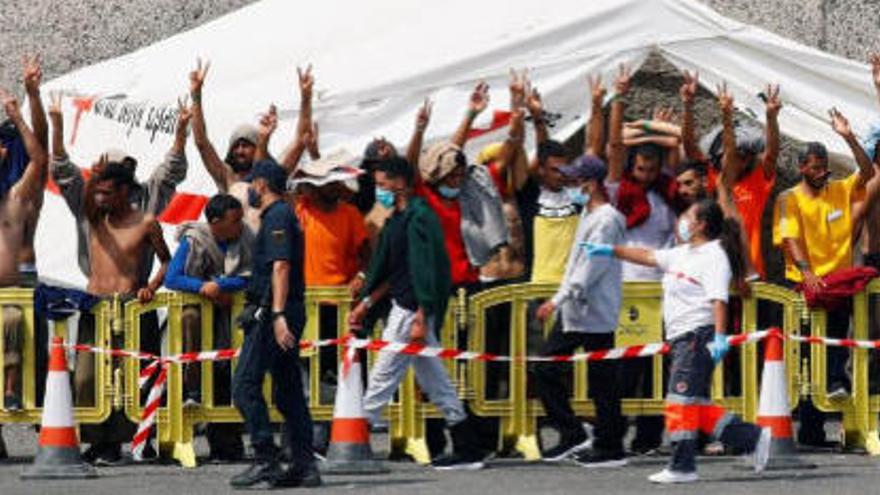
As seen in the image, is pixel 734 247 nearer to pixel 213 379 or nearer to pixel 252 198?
pixel 252 198

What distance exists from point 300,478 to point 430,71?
513 cm

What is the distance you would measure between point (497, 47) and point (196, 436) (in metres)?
3.16

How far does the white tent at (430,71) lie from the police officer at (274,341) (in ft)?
13.9

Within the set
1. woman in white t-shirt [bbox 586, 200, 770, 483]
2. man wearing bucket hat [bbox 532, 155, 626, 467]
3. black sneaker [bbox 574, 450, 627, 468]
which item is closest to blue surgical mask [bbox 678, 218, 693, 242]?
woman in white t-shirt [bbox 586, 200, 770, 483]

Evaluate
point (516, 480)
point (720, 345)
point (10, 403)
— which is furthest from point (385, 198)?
point (720, 345)

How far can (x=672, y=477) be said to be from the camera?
16.4 meters

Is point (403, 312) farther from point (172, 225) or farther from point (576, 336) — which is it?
point (172, 225)

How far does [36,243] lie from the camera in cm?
2239

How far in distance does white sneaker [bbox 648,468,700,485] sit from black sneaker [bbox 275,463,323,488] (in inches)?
66.9

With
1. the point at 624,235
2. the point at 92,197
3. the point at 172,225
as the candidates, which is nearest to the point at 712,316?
the point at 624,235

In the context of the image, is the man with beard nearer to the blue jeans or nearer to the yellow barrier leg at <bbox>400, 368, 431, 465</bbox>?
the yellow barrier leg at <bbox>400, 368, 431, 465</bbox>

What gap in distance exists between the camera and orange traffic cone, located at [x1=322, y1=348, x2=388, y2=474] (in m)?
17.1

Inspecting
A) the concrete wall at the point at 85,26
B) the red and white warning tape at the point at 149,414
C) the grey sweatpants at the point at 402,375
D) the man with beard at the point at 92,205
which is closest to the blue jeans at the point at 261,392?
the grey sweatpants at the point at 402,375

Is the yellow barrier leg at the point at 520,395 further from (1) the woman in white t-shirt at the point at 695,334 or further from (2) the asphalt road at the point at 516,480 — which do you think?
(1) the woman in white t-shirt at the point at 695,334
